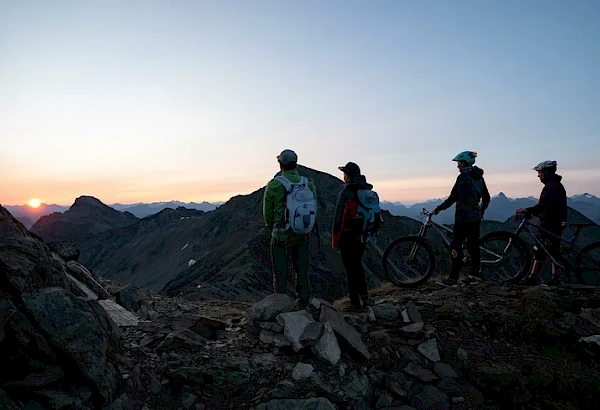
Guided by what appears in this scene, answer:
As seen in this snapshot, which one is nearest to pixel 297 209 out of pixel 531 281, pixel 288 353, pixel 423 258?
pixel 288 353

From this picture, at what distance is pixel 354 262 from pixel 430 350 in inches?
79.6

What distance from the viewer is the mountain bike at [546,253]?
8.71 metres

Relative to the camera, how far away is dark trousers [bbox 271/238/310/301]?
6805 mm

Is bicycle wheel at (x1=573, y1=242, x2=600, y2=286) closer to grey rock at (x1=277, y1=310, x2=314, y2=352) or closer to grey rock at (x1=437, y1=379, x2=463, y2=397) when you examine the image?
grey rock at (x1=437, y1=379, x2=463, y2=397)

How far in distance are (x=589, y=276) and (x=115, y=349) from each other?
9818 mm

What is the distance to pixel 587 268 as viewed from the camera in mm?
8695

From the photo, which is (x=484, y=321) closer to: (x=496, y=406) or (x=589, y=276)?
(x=496, y=406)

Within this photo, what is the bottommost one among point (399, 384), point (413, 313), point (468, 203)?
point (399, 384)

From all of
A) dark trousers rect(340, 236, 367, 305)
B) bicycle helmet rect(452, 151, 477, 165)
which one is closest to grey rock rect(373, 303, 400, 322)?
dark trousers rect(340, 236, 367, 305)

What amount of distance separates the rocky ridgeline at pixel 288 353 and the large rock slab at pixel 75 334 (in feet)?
0.04

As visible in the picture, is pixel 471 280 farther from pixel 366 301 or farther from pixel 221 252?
pixel 221 252

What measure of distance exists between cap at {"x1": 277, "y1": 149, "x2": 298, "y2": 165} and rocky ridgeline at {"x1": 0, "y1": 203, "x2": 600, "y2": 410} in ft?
7.86

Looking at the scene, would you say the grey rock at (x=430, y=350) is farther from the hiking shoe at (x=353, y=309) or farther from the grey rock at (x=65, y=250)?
the grey rock at (x=65, y=250)

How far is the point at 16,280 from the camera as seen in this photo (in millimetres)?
4484
